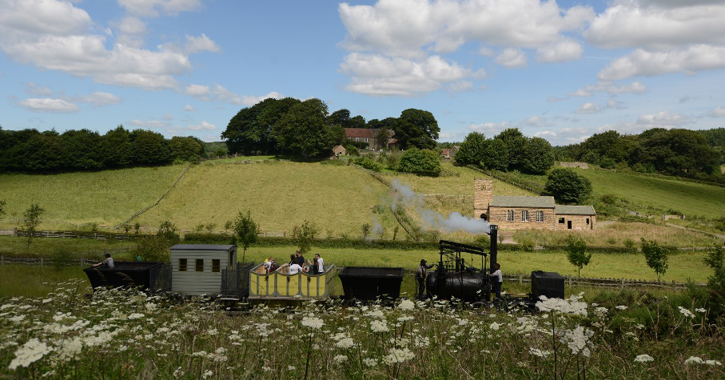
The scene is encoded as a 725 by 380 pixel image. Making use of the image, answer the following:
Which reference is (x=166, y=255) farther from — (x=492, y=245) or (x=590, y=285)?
(x=590, y=285)

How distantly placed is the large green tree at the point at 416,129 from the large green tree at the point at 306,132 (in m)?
24.9

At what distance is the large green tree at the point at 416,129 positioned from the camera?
104375 millimetres

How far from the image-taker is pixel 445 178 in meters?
72.4

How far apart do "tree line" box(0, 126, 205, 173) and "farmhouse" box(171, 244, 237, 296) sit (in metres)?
62.4

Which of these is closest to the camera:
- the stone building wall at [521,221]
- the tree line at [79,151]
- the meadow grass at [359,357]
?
the meadow grass at [359,357]

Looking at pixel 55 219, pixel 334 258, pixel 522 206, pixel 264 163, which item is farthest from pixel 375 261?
pixel 264 163

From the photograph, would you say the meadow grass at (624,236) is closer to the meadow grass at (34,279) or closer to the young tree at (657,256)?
the young tree at (657,256)

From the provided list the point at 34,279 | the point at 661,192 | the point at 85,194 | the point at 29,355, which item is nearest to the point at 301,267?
the point at 29,355

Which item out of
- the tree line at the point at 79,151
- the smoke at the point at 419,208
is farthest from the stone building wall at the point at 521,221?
the tree line at the point at 79,151

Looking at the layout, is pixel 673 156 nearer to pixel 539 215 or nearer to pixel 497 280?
pixel 539 215

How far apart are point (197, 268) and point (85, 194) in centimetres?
5348

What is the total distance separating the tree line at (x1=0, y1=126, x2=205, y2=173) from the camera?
2709 inches

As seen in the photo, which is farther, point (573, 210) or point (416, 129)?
point (416, 129)

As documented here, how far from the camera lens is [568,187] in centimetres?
6269
